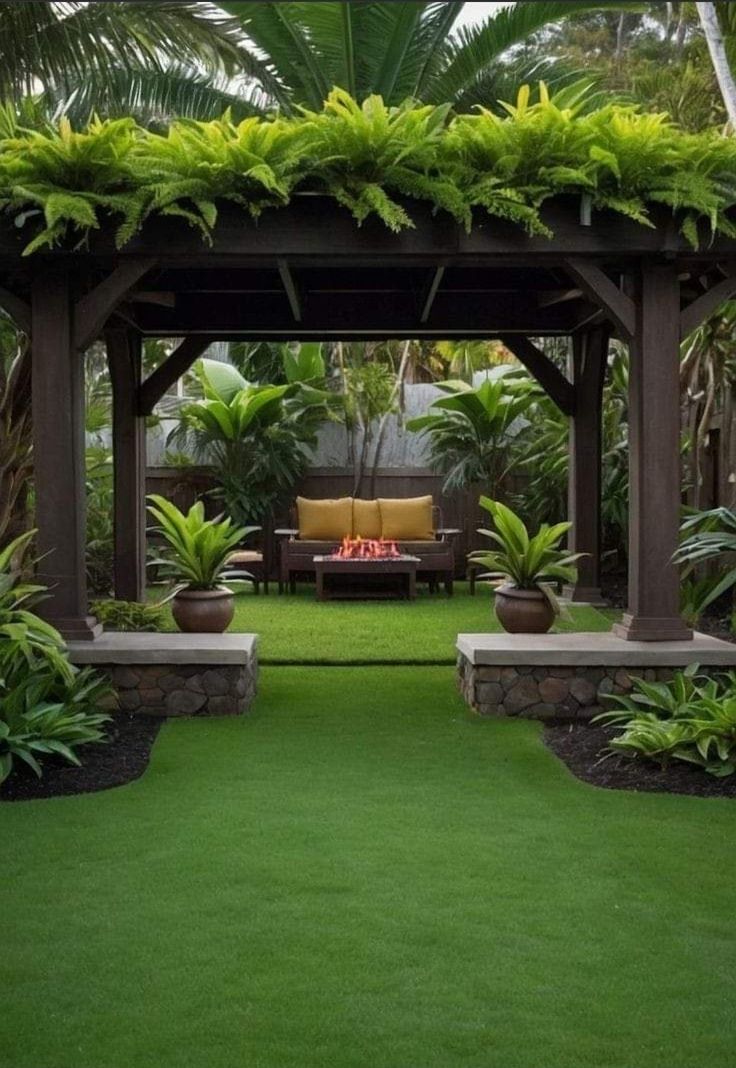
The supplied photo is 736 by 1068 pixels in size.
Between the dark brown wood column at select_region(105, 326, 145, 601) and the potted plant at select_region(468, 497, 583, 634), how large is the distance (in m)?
3.89

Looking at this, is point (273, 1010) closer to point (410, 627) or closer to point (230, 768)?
point (230, 768)

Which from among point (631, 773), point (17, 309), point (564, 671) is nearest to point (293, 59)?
point (17, 309)

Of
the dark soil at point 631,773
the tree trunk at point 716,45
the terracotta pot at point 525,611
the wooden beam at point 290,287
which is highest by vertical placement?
the tree trunk at point 716,45

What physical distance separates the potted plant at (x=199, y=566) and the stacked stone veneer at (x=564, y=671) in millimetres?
1626

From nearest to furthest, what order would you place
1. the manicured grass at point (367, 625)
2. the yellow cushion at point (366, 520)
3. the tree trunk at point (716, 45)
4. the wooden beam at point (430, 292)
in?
the wooden beam at point (430, 292), the manicured grass at point (367, 625), the tree trunk at point (716, 45), the yellow cushion at point (366, 520)

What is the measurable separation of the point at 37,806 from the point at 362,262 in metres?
3.39

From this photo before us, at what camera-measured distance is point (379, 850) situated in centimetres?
446

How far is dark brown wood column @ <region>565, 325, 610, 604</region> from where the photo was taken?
11.0 m

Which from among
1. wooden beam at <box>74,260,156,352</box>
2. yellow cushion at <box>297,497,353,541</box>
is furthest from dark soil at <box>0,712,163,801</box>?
yellow cushion at <box>297,497,353,541</box>

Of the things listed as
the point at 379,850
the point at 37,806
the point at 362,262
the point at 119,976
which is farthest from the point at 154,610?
the point at 119,976

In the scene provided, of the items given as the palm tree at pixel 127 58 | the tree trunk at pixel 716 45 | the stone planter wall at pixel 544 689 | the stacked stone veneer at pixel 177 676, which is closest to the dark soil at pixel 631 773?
the stone planter wall at pixel 544 689

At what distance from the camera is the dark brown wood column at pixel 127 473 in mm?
10461

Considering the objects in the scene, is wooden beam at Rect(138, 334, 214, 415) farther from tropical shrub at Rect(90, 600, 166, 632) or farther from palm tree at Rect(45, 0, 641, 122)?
palm tree at Rect(45, 0, 641, 122)

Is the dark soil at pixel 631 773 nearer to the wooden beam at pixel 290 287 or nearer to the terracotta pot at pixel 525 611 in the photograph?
the terracotta pot at pixel 525 611
